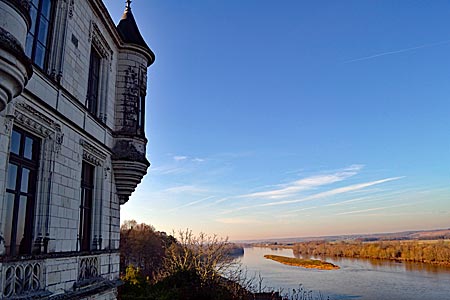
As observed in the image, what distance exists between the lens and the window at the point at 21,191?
4977 millimetres

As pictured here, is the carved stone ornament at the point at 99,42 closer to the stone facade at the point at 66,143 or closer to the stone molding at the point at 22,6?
the stone facade at the point at 66,143

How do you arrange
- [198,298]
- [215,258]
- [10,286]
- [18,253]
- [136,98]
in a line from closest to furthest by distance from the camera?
[10,286], [18,253], [136,98], [198,298], [215,258]

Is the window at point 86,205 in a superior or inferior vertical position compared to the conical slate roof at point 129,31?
inferior

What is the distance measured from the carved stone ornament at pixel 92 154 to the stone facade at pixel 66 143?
0.8 inches

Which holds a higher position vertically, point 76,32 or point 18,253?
point 76,32

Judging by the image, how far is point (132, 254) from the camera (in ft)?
117

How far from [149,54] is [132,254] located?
2933 centimetres

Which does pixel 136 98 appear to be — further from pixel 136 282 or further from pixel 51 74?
pixel 136 282

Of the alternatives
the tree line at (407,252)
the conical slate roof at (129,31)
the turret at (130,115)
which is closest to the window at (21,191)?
the turret at (130,115)

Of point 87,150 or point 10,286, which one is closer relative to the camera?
point 10,286

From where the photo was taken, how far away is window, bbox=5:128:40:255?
16.3 ft

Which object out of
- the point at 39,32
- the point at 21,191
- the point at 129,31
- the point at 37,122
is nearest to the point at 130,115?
the point at 129,31

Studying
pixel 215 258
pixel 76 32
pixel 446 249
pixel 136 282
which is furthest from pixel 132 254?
pixel 446 249

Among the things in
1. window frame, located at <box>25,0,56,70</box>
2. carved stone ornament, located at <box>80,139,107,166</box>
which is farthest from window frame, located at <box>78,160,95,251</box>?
window frame, located at <box>25,0,56,70</box>
